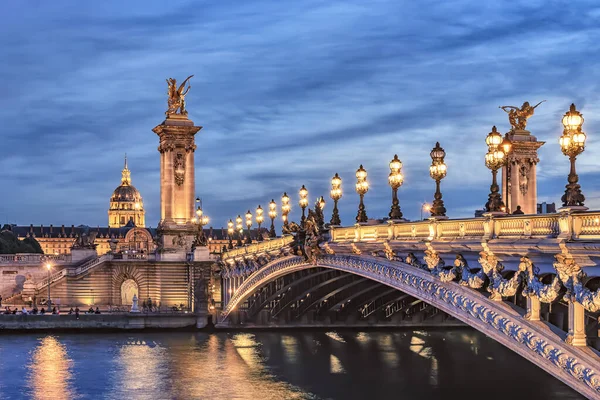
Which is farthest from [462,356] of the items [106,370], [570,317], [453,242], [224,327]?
[570,317]

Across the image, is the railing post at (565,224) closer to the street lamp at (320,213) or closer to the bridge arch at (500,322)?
the bridge arch at (500,322)

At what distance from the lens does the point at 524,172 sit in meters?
73.1

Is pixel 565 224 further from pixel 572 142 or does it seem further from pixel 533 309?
pixel 533 309

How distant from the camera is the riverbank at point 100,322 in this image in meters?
79.6

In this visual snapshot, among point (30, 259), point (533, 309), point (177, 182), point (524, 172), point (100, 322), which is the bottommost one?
point (100, 322)

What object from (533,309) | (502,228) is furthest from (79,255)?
(533,309)

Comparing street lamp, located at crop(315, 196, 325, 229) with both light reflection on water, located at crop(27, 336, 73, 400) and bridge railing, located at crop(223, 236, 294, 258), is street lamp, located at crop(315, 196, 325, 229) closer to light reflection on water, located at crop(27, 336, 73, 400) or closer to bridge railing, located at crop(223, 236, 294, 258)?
bridge railing, located at crop(223, 236, 294, 258)

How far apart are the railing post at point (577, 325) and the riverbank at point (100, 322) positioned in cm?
6025

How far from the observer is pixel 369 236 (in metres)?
42.1

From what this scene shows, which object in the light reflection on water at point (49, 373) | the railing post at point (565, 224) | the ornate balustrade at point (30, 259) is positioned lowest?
the light reflection on water at point (49, 373)

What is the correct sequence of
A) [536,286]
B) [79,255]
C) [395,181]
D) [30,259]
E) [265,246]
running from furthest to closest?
1. [30,259]
2. [79,255]
3. [265,246]
4. [395,181]
5. [536,286]

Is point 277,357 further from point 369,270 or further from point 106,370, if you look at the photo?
point 369,270

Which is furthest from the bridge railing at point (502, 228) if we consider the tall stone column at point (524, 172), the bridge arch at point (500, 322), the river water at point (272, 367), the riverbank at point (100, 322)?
the riverbank at point (100, 322)

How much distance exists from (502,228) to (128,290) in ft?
245
